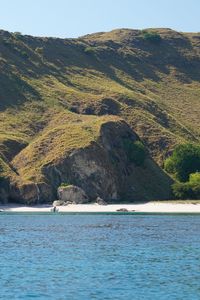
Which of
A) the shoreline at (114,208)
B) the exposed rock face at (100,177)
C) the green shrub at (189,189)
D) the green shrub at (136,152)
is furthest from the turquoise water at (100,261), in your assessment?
the green shrub at (136,152)

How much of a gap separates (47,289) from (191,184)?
4683 inches

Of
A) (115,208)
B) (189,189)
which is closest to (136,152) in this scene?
(189,189)

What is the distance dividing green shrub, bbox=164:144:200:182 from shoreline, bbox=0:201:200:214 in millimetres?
23631

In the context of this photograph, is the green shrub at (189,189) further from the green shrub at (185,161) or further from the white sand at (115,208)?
the green shrub at (185,161)

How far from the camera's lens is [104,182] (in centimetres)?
16512

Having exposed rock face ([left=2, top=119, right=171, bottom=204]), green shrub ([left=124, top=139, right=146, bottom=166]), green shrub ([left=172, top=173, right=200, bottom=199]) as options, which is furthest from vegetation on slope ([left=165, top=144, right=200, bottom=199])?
green shrub ([left=172, top=173, right=200, bottom=199])

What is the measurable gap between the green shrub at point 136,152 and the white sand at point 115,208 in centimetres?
2779

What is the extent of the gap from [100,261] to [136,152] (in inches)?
4699

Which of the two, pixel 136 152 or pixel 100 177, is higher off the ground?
pixel 136 152

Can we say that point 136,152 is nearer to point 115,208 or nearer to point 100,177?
point 100,177

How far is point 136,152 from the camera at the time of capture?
586 ft

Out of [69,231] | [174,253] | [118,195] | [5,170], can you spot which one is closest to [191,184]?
[118,195]

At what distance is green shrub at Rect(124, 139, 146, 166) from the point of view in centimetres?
17850

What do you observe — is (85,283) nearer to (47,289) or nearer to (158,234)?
(47,289)
